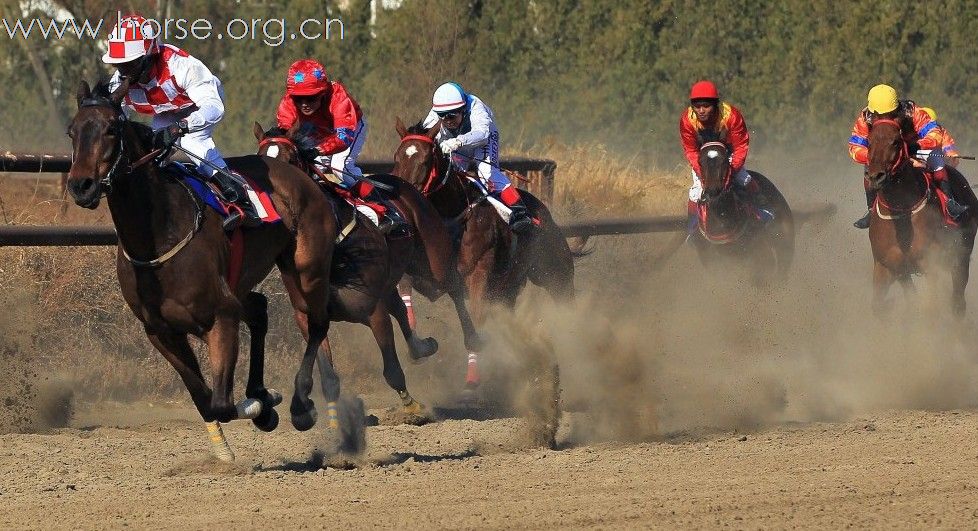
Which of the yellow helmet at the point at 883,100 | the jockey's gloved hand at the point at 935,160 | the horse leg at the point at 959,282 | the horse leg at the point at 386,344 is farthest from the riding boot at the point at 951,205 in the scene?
the horse leg at the point at 386,344

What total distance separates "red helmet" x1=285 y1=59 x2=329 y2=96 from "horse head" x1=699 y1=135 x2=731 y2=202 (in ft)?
12.7

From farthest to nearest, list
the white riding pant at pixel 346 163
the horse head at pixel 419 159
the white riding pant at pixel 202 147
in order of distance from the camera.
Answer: the horse head at pixel 419 159, the white riding pant at pixel 346 163, the white riding pant at pixel 202 147

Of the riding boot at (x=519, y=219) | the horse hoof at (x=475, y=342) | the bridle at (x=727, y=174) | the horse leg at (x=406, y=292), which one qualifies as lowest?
the horse hoof at (x=475, y=342)

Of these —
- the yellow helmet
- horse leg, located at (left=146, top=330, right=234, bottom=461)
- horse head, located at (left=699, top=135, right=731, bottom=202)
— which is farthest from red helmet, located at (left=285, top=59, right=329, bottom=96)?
the yellow helmet

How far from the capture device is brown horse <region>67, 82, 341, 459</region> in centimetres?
689

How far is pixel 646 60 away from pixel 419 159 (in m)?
13.9

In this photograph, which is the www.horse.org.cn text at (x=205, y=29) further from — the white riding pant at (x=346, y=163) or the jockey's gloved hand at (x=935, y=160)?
the white riding pant at (x=346, y=163)

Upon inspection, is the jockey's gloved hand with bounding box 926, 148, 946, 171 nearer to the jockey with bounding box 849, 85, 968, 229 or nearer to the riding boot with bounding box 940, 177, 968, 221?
the jockey with bounding box 849, 85, 968, 229

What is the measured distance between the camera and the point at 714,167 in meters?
12.1

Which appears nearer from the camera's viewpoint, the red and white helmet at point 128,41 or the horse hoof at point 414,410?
the red and white helmet at point 128,41

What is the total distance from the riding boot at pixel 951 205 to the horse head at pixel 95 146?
7.13 meters

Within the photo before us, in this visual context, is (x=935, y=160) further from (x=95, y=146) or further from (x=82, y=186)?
(x=82, y=186)

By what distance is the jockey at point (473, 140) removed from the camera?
1090cm

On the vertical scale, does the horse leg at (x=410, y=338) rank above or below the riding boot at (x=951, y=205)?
below
